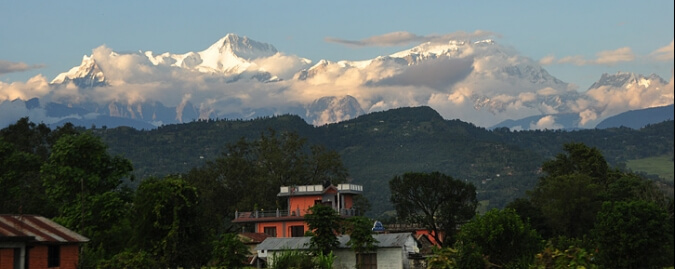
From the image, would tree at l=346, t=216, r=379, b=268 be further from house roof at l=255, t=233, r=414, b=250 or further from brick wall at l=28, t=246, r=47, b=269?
brick wall at l=28, t=246, r=47, b=269

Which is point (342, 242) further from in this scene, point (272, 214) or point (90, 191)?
point (272, 214)

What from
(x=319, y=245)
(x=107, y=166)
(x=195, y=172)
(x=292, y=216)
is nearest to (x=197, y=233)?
(x=319, y=245)

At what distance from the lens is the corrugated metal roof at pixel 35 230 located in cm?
4641

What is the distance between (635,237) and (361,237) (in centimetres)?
1944

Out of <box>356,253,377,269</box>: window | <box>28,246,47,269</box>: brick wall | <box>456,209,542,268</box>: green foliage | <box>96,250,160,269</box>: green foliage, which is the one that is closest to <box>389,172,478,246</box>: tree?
<box>356,253,377,269</box>: window

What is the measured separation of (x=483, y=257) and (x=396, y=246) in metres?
11.4

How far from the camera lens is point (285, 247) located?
66.8 m

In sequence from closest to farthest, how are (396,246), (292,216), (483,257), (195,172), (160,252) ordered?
(483,257), (160,252), (396,246), (292,216), (195,172)

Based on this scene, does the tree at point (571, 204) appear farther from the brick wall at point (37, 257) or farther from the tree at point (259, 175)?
the brick wall at point (37, 257)

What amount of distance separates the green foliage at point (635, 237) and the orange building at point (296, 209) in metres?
45.0

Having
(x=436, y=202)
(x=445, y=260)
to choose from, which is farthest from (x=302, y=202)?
(x=445, y=260)

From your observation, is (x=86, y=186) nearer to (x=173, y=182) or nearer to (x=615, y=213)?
(x=173, y=182)

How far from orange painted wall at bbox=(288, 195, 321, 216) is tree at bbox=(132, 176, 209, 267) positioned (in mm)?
38590

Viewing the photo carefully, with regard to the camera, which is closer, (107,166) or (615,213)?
(615,213)
